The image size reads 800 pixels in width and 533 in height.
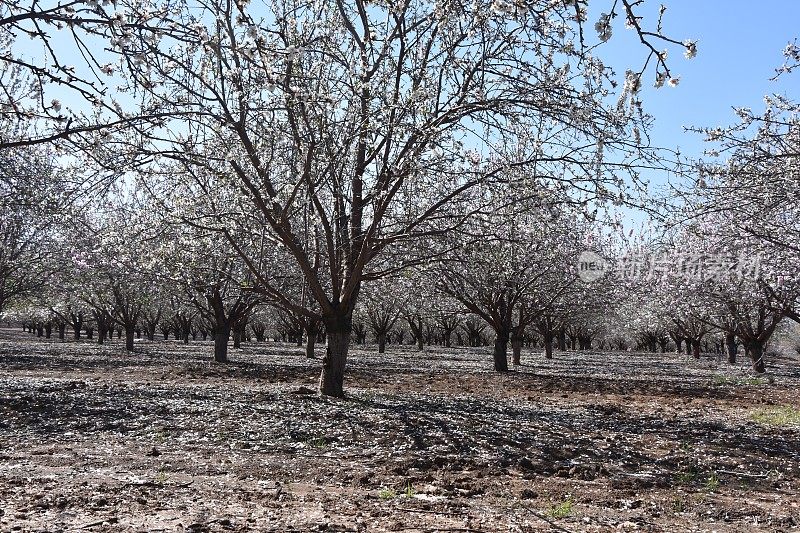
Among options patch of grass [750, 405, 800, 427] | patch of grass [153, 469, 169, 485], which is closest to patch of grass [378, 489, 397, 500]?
patch of grass [153, 469, 169, 485]

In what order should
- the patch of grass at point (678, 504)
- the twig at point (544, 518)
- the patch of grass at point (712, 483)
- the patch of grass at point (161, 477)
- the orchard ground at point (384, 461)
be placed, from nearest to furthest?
1. the twig at point (544, 518)
2. the orchard ground at point (384, 461)
3. the patch of grass at point (678, 504)
4. the patch of grass at point (161, 477)
5. the patch of grass at point (712, 483)

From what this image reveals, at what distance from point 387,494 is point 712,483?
13.1 feet

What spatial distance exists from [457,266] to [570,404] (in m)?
10.1

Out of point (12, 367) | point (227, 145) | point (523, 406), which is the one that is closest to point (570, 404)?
point (523, 406)

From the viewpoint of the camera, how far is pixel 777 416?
13.6 metres

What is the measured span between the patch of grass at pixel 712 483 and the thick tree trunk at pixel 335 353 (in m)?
8.02

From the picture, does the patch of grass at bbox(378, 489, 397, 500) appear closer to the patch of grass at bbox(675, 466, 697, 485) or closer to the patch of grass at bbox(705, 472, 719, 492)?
the patch of grass at bbox(675, 466, 697, 485)

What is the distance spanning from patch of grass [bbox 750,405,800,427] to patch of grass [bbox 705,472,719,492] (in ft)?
18.3

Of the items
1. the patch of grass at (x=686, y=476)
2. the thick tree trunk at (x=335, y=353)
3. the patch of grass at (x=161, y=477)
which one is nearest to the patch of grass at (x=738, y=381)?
the thick tree trunk at (x=335, y=353)

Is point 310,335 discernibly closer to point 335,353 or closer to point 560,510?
point 335,353

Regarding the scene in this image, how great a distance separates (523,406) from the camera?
48.1 feet

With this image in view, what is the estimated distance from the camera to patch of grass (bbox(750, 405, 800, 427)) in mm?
12627

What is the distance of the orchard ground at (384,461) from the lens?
5.87 metres

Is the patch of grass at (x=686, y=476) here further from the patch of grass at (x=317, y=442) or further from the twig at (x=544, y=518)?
the patch of grass at (x=317, y=442)
